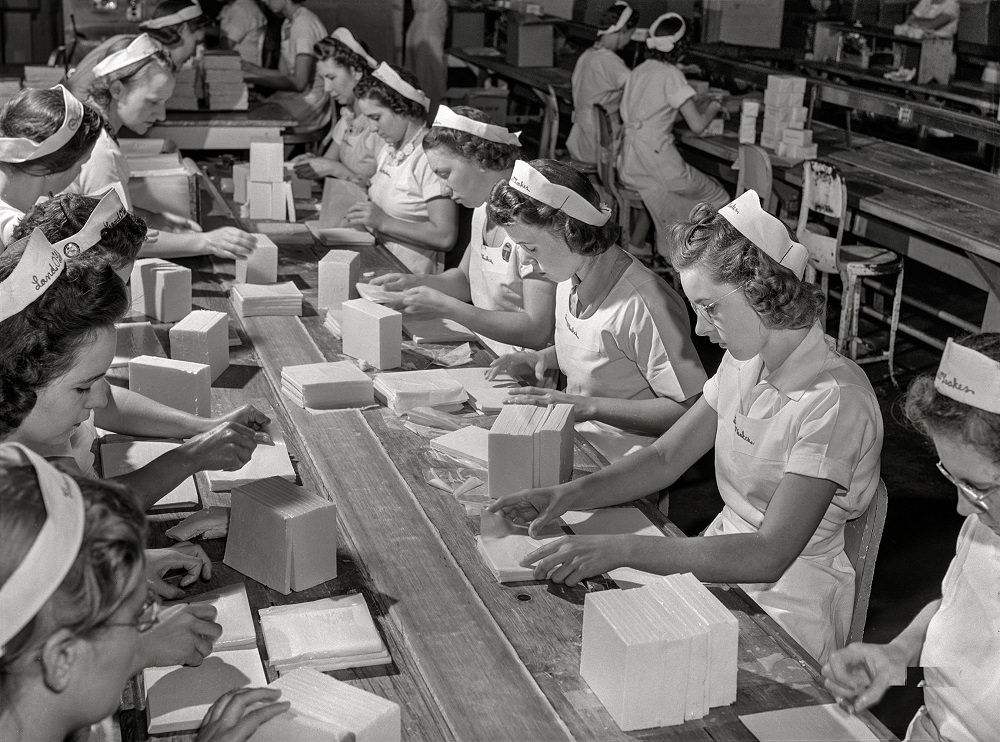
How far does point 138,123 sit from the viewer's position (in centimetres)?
420

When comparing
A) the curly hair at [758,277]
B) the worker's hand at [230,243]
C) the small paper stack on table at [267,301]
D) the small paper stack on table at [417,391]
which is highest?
the curly hair at [758,277]

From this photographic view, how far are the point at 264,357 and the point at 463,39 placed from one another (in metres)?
8.87

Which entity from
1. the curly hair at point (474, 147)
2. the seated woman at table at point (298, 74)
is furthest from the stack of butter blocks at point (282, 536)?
the seated woman at table at point (298, 74)

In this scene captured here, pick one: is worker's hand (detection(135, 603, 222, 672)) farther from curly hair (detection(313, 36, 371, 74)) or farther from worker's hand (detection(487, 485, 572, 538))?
curly hair (detection(313, 36, 371, 74))

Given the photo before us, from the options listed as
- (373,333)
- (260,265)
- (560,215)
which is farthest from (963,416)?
(260,265)

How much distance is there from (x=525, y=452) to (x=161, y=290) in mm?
1577

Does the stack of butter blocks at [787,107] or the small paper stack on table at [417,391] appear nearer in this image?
the small paper stack on table at [417,391]

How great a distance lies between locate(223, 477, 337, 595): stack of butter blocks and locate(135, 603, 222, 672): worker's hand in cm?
20

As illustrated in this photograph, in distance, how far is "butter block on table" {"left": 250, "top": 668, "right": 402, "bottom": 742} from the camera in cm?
141

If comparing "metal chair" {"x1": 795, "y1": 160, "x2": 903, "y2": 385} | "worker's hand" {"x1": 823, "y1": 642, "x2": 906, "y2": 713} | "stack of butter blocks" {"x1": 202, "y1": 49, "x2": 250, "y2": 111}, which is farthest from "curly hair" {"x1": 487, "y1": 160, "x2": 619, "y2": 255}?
"stack of butter blocks" {"x1": 202, "y1": 49, "x2": 250, "y2": 111}

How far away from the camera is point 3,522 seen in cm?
104

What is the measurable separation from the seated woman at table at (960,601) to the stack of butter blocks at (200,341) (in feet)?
5.81

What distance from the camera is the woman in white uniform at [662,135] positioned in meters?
6.41

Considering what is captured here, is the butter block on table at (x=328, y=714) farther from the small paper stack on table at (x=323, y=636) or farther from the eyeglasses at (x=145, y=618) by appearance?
the eyeglasses at (x=145, y=618)
